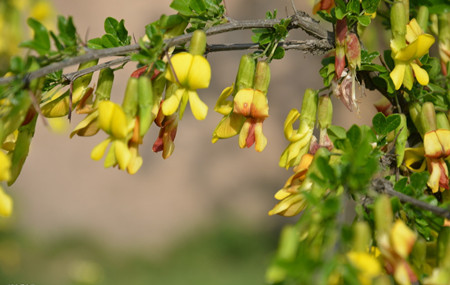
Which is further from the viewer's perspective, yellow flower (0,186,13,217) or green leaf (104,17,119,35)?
green leaf (104,17,119,35)

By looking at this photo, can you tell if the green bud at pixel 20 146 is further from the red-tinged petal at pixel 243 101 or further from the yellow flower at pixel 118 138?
the red-tinged petal at pixel 243 101

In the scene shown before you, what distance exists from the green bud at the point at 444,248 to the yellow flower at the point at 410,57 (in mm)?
196

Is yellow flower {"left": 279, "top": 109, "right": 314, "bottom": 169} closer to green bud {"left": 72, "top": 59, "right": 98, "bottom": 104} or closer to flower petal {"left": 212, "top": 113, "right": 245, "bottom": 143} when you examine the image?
flower petal {"left": 212, "top": 113, "right": 245, "bottom": 143}

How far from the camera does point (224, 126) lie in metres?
0.72

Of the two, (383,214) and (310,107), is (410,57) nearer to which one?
(310,107)

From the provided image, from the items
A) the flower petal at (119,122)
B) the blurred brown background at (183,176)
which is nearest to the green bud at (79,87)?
the flower petal at (119,122)

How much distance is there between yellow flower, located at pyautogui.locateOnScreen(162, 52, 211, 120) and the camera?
24.6 inches

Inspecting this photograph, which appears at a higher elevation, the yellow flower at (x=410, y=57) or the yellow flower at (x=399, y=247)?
the yellow flower at (x=410, y=57)

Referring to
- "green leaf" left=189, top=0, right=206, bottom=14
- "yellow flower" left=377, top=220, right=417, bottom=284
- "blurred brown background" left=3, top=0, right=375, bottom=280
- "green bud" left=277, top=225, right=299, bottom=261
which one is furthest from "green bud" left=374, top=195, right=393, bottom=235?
"blurred brown background" left=3, top=0, right=375, bottom=280

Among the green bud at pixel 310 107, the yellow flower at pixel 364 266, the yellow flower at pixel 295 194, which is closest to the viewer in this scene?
the yellow flower at pixel 364 266

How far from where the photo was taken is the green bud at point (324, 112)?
30.3 inches

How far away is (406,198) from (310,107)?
24 cm

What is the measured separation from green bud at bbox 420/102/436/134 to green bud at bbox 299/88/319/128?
0.15 m

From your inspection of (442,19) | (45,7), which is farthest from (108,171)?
(442,19)
